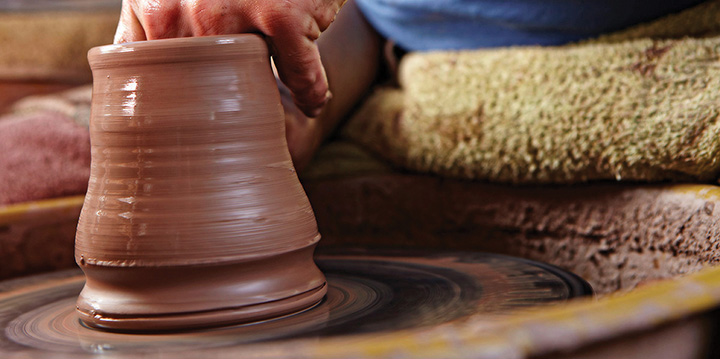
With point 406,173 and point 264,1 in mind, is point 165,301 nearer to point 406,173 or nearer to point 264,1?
point 264,1

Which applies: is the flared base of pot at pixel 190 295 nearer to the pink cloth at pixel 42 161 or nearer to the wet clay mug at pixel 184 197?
the wet clay mug at pixel 184 197

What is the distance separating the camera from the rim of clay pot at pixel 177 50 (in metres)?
0.61

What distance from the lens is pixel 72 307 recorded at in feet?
2.41

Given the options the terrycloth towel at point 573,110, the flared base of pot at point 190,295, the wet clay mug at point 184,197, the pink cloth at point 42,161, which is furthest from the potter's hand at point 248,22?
the pink cloth at point 42,161

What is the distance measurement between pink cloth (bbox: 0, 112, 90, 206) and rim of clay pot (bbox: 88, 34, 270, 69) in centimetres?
60

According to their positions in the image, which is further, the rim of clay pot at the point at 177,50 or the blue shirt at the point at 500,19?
the blue shirt at the point at 500,19

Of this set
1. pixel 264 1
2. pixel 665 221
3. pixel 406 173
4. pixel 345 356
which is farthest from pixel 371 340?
pixel 406 173

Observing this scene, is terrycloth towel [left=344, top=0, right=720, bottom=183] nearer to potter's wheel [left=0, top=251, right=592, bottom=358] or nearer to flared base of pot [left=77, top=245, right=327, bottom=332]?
potter's wheel [left=0, top=251, right=592, bottom=358]

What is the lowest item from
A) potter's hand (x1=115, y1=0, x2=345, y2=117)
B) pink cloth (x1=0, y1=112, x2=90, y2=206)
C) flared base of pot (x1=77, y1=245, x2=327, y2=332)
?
pink cloth (x1=0, y1=112, x2=90, y2=206)

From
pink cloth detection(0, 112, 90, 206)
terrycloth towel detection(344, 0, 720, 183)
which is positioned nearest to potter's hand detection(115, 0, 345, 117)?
terrycloth towel detection(344, 0, 720, 183)

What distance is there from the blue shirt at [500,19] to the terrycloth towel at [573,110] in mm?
27

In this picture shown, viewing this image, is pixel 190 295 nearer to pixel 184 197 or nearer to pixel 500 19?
pixel 184 197

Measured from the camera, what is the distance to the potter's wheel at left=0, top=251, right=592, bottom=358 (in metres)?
0.57

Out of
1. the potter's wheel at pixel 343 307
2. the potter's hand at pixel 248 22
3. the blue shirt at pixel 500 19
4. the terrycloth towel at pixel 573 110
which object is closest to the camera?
the potter's wheel at pixel 343 307
